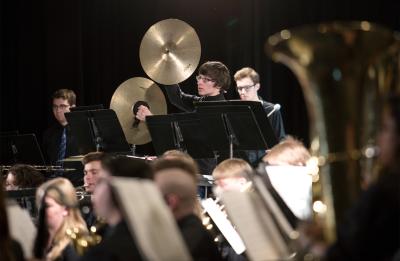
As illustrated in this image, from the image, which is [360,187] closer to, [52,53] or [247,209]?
[247,209]

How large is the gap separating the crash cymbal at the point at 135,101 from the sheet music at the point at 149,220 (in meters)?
5.32

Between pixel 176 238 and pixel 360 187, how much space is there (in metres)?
0.69

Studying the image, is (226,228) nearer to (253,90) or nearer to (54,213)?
(54,213)

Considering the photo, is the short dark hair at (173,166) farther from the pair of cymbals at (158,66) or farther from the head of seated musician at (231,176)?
the pair of cymbals at (158,66)

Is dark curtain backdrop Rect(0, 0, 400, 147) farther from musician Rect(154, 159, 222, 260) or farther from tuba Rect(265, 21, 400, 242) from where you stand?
tuba Rect(265, 21, 400, 242)

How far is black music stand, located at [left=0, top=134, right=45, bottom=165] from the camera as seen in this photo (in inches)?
317

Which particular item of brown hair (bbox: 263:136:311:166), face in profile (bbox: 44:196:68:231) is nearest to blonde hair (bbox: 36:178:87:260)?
face in profile (bbox: 44:196:68:231)

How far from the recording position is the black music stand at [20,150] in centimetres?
806

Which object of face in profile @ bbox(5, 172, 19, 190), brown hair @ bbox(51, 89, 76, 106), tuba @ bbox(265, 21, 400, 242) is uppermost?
tuba @ bbox(265, 21, 400, 242)

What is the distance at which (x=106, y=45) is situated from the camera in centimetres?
952

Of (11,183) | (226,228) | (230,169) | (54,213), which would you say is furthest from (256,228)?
(11,183)

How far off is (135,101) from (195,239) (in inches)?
175

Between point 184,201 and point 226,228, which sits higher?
point 184,201

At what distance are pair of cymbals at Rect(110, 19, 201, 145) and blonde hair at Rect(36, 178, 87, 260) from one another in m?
3.42
